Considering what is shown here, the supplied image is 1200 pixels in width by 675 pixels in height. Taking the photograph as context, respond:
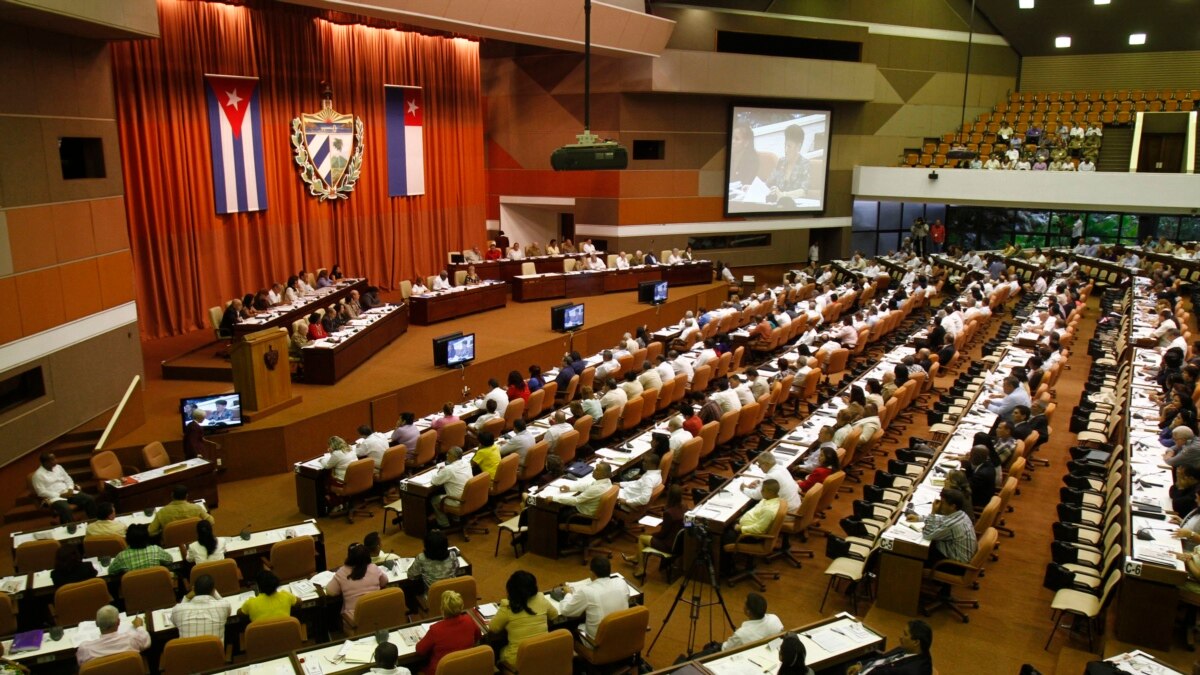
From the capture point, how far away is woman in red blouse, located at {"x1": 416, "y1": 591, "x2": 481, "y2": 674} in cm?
568

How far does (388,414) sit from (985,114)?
24.8 meters

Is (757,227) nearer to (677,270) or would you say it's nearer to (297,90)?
(677,270)

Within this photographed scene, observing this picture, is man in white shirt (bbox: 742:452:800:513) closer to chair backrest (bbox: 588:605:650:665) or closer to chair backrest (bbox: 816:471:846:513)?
chair backrest (bbox: 816:471:846:513)

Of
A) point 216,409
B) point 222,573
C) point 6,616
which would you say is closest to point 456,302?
point 216,409

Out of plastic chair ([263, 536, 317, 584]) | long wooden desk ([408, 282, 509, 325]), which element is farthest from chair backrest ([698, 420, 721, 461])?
long wooden desk ([408, 282, 509, 325])

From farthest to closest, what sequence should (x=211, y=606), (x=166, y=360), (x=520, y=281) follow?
(x=520, y=281)
(x=166, y=360)
(x=211, y=606)

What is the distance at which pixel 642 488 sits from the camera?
28.9ft

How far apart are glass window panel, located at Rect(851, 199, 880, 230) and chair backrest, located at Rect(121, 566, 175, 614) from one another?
26.2 m

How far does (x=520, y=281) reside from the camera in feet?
64.5

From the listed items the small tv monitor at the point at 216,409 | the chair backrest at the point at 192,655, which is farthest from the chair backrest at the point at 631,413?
the chair backrest at the point at 192,655

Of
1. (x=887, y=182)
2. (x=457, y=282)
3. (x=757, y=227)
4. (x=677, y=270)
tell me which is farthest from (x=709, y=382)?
(x=887, y=182)

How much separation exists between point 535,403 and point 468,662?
6.84 meters

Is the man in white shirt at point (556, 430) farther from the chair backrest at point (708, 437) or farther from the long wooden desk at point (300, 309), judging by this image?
the long wooden desk at point (300, 309)

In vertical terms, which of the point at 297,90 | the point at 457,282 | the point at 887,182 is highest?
the point at 297,90
